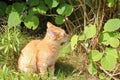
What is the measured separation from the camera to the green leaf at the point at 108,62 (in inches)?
141

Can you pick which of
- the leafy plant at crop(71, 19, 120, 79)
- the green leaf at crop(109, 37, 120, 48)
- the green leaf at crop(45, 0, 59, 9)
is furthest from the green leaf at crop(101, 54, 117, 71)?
the green leaf at crop(45, 0, 59, 9)

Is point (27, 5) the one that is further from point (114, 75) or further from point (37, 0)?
point (114, 75)

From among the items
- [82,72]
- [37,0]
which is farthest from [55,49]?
[37,0]

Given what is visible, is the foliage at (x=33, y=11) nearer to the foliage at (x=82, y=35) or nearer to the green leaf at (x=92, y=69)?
the foliage at (x=82, y=35)

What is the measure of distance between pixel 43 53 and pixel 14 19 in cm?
54

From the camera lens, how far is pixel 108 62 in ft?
11.8

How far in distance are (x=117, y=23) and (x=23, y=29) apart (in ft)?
4.78

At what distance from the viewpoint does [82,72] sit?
4.04 metres

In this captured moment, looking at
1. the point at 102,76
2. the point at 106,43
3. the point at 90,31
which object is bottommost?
the point at 102,76

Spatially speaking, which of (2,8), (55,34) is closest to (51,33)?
(55,34)

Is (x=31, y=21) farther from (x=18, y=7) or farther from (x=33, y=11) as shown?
(x=18, y=7)

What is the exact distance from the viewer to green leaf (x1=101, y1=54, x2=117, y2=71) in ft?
11.8

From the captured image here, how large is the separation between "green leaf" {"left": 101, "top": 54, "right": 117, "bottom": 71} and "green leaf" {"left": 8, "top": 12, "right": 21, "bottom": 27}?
1004mm

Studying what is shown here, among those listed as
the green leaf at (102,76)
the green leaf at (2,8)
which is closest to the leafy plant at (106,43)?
the green leaf at (102,76)
